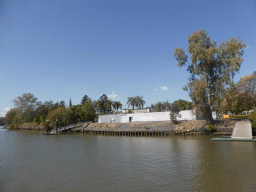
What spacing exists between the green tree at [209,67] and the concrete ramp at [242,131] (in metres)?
6.17

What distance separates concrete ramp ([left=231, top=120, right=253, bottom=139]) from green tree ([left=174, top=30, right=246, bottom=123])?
6167 millimetres

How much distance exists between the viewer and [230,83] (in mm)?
41875

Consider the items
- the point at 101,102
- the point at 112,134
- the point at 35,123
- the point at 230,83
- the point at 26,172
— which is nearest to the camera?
the point at 26,172

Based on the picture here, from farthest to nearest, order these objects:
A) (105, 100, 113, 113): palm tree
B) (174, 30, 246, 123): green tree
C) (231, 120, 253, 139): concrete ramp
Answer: (105, 100, 113, 113): palm tree
(174, 30, 246, 123): green tree
(231, 120, 253, 139): concrete ramp

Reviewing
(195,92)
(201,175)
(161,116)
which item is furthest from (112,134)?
(201,175)

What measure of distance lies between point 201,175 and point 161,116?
140ft

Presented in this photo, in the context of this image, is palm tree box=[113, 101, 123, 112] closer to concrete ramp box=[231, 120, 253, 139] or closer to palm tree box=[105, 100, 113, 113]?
palm tree box=[105, 100, 113, 113]

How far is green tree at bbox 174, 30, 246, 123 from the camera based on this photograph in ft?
137

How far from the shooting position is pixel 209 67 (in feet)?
146

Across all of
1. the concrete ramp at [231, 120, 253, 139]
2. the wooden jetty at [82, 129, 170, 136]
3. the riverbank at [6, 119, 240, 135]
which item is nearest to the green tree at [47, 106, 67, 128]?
the riverbank at [6, 119, 240, 135]

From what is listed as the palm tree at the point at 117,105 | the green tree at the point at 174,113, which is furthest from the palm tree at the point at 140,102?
the green tree at the point at 174,113

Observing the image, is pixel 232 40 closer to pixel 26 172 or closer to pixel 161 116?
pixel 161 116

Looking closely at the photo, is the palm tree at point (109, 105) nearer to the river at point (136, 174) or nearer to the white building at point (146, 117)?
the white building at point (146, 117)

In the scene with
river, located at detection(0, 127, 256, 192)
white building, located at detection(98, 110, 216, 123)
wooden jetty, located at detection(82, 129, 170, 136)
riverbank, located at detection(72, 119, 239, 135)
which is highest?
white building, located at detection(98, 110, 216, 123)
